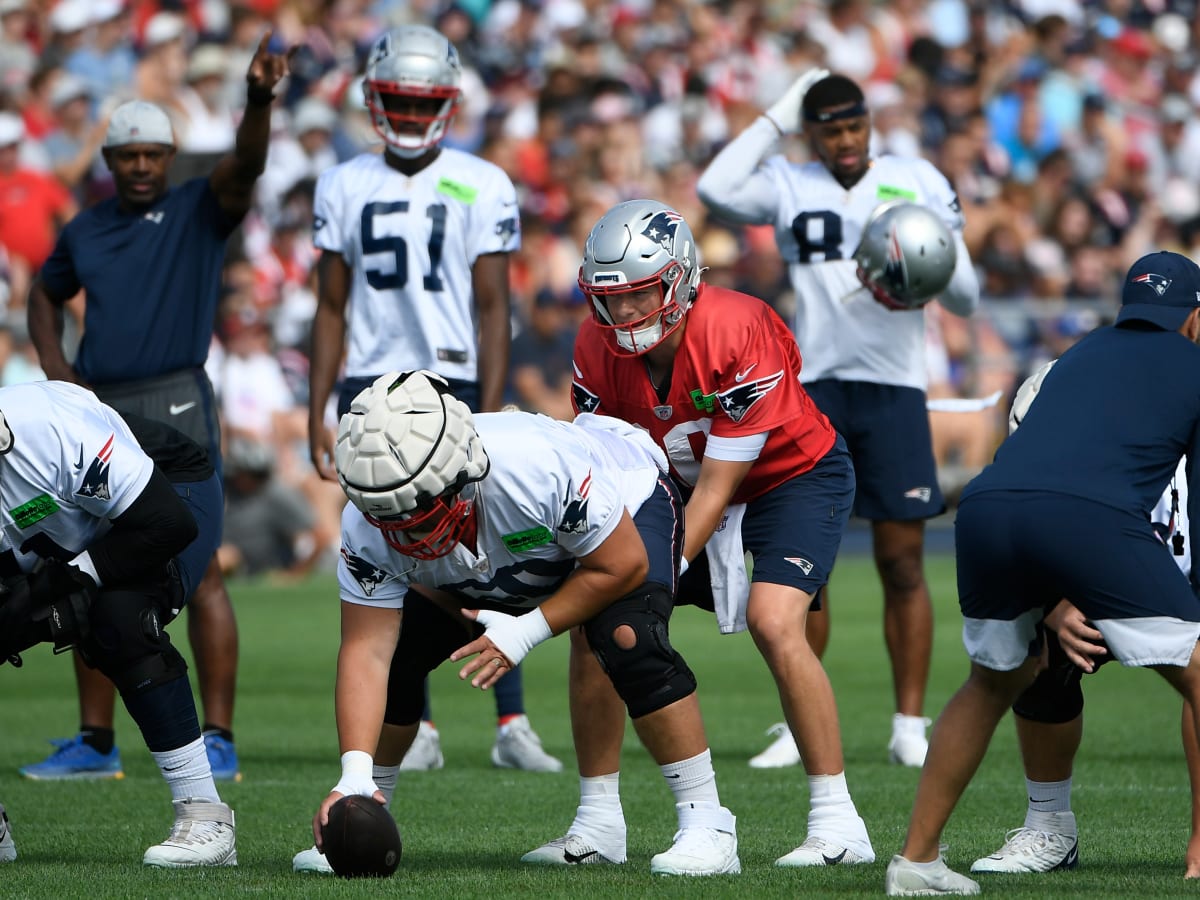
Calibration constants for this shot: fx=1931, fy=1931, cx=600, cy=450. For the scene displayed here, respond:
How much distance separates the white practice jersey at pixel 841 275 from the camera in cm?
795

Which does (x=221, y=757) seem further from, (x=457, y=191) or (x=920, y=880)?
(x=920, y=880)

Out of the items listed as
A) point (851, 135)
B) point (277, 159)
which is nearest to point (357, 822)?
point (851, 135)

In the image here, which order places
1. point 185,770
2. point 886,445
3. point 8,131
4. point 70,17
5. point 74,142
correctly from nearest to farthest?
1. point 185,770
2. point 886,445
3. point 8,131
4. point 74,142
5. point 70,17

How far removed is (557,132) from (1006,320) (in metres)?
4.43

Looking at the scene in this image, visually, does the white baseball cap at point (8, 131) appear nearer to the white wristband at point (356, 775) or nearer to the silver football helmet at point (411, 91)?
the silver football helmet at point (411, 91)

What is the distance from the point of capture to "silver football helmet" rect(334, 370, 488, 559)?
4574 millimetres

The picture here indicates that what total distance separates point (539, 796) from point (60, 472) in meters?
2.39

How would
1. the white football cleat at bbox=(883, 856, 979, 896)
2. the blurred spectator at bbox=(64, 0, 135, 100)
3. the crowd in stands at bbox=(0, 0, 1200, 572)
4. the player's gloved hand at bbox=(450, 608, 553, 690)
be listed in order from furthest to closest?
the blurred spectator at bbox=(64, 0, 135, 100)
the crowd in stands at bbox=(0, 0, 1200, 572)
the player's gloved hand at bbox=(450, 608, 553, 690)
the white football cleat at bbox=(883, 856, 979, 896)

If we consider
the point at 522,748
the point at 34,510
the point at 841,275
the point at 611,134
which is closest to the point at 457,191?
the point at 841,275

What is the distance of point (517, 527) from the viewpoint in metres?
4.93

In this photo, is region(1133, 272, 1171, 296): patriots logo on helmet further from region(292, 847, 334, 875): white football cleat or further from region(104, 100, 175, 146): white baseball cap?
region(104, 100, 175, 146): white baseball cap

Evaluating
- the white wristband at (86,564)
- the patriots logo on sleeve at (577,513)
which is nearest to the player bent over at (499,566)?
the patriots logo on sleeve at (577,513)

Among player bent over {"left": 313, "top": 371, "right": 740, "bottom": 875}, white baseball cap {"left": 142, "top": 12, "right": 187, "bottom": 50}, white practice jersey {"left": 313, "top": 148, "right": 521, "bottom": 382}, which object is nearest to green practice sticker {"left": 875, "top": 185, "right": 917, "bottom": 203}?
white practice jersey {"left": 313, "top": 148, "right": 521, "bottom": 382}

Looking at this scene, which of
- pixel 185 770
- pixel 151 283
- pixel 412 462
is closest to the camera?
pixel 412 462
